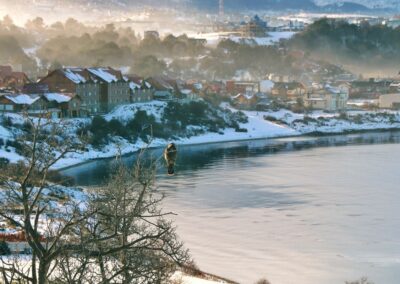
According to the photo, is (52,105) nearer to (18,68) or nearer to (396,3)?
(18,68)

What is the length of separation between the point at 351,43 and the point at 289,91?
26.4 meters

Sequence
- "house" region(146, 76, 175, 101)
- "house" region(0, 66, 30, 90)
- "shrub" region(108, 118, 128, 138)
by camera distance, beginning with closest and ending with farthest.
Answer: "shrub" region(108, 118, 128, 138) → "house" region(0, 66, 30, 90) → "house" region(146, 76, 175, 101)

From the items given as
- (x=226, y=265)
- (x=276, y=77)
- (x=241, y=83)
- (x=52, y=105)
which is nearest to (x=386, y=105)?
(x=241, y=83)

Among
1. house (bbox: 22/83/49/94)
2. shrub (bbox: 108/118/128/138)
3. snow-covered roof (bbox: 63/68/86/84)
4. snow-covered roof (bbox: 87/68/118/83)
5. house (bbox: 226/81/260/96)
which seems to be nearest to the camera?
shrub (bbox: 108/118/128/138)

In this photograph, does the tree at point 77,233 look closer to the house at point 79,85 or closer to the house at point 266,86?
A: the house at point 79,85

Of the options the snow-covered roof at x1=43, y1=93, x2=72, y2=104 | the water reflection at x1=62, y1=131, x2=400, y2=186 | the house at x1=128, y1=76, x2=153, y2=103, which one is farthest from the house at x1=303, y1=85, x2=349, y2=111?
the snow-covered roof at x1=43, y1=93, x2=72, y2=104

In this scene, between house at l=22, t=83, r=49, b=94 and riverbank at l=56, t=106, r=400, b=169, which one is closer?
house at l=22, t=83, r=49, b=94

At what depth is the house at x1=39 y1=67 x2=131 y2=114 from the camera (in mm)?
21672

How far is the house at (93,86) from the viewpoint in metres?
21.7

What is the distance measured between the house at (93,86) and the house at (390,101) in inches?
470

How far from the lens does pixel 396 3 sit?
11769 centimetres

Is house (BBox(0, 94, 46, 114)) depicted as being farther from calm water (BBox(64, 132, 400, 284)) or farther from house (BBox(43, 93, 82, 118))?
calm water (BBox(64, 132, 400, 284))

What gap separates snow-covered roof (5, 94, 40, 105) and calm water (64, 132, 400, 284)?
9.95ft

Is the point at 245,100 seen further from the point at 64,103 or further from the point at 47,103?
the point at 47,103
